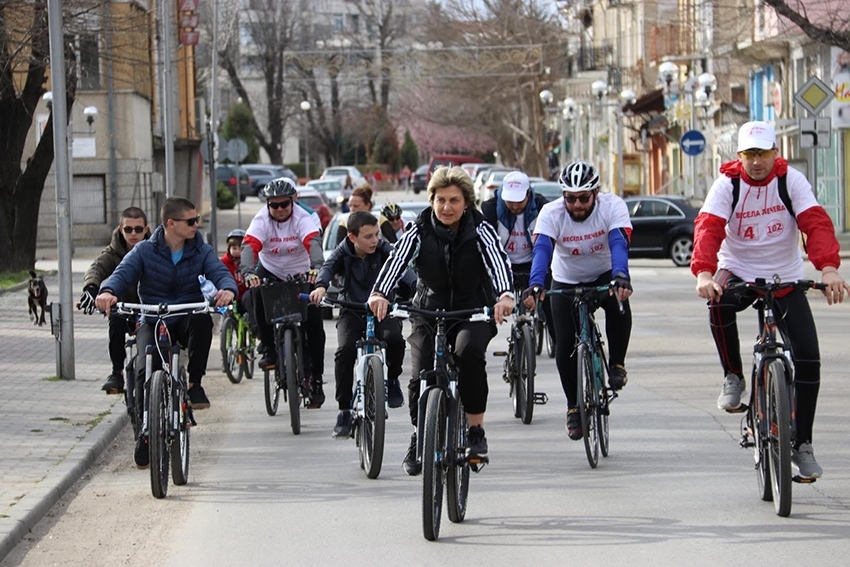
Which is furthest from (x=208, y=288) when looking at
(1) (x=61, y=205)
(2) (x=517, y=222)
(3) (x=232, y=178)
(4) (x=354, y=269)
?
(3) (x=232, y=178)

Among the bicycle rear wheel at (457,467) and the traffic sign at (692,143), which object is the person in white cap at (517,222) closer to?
the bicycle rear wheel at (457,467)

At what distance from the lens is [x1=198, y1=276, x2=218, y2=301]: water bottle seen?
29.1 ft

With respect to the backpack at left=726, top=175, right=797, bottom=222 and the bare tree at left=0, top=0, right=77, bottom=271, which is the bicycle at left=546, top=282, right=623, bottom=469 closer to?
the backpack at left=726, top=175, right=797, bottom=222

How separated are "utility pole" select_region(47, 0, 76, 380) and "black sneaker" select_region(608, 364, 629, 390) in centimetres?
577

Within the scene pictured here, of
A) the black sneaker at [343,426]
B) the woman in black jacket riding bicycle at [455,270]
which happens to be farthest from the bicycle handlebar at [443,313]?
the black sneaker at [343,426]

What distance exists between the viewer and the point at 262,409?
12.5m

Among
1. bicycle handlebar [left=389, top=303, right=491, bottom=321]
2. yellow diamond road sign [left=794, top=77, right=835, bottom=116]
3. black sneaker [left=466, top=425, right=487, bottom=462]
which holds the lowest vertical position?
black sneaker [left=466, top=425, right=487, bottom=462]

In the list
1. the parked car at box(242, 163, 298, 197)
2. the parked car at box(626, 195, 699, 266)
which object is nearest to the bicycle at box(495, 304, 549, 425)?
the parked car at box(626, 195, 699, 266)

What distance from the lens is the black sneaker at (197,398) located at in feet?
30.1

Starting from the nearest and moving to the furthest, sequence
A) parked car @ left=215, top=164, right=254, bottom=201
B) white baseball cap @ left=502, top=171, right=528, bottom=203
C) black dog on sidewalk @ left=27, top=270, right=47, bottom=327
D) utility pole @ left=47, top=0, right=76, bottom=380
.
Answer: white baseball cap @ left=502, top=171, right=528, bottom=203
utility pole @ left=47, top=0, right=76, bottom=380
black dog on sidewalk @ left=27, top=270, right=47, bottom=327
parked car @ left=215, top=164, right=254, bottom=201

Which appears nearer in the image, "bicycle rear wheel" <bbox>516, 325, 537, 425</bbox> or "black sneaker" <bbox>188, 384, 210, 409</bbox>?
"black sneaker" <bbox>188, 384, 210, 409</bbox>

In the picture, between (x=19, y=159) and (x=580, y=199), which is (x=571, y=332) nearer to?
(x=580, y=199)

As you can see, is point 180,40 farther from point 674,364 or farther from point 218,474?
point 218,474

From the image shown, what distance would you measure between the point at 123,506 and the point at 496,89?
59.1 m
